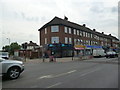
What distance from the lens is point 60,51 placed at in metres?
37.8

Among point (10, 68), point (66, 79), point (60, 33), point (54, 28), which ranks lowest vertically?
point (66, 79)

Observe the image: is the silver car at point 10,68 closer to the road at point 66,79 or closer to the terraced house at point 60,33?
the road at point 66,79

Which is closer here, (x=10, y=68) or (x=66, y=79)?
(x=66, y=79)

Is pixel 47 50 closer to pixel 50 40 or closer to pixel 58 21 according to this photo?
pixel 50 40

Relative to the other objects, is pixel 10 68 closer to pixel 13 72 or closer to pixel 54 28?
pixel 13 72

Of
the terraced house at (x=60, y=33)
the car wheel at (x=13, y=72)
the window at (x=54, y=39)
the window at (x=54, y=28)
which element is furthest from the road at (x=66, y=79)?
→ the window at (x=54, y=28)

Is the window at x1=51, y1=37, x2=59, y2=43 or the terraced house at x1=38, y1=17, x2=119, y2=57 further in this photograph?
the terraced house at x1=38, y1=17, x2=119, y2=57

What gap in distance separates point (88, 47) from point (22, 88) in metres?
45.0

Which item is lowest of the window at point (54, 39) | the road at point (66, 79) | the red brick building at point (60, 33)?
the road at point (66, 79)

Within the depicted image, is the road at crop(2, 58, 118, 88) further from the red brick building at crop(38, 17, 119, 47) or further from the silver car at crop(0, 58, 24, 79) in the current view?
the red brick building at crop(38, 17, 119, 47)

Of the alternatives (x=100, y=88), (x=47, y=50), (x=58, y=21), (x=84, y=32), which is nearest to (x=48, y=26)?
(x=58, y=21)

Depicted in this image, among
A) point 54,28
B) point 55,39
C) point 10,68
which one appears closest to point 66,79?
point 10,68

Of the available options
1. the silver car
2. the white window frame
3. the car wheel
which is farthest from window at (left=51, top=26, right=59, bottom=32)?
the car wheel

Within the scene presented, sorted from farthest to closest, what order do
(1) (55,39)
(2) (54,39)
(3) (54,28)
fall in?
1. (3) (54,28)
2. (2) (54,39)
3. (1) (55,39)
